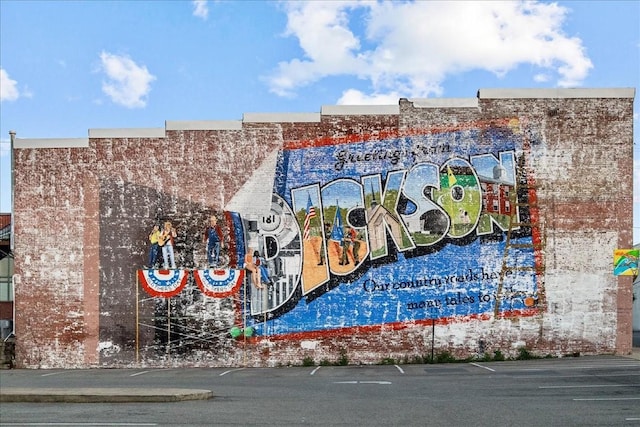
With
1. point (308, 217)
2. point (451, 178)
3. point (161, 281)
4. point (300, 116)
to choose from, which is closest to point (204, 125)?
point (300, 116)

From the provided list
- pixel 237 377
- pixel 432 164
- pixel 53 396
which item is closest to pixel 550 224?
pixel 432 164

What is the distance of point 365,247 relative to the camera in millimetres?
25031

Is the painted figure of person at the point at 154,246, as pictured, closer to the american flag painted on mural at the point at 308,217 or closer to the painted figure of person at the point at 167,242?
the painted figure of person at the point at 167,242

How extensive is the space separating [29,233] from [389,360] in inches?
515

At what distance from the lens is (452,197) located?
2517 cm

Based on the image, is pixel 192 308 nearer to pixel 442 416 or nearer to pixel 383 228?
pixel 383 228

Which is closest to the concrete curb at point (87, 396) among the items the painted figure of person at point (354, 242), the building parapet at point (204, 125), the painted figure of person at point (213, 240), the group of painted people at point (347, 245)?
the painted figure of person at point (213, 240)

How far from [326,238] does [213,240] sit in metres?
3.89

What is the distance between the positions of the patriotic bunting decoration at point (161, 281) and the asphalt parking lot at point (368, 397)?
9.96 feet

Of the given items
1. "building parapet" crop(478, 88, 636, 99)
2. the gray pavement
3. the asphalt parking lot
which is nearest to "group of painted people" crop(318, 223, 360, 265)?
the asphalt parking lot

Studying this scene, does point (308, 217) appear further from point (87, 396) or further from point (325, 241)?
point (87, 396)

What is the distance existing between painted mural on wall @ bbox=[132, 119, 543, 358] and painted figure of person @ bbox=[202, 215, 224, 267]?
0.11 feet

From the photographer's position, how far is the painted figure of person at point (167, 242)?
25.0 m

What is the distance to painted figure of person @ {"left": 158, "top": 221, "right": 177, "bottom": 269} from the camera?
25.0 meters
